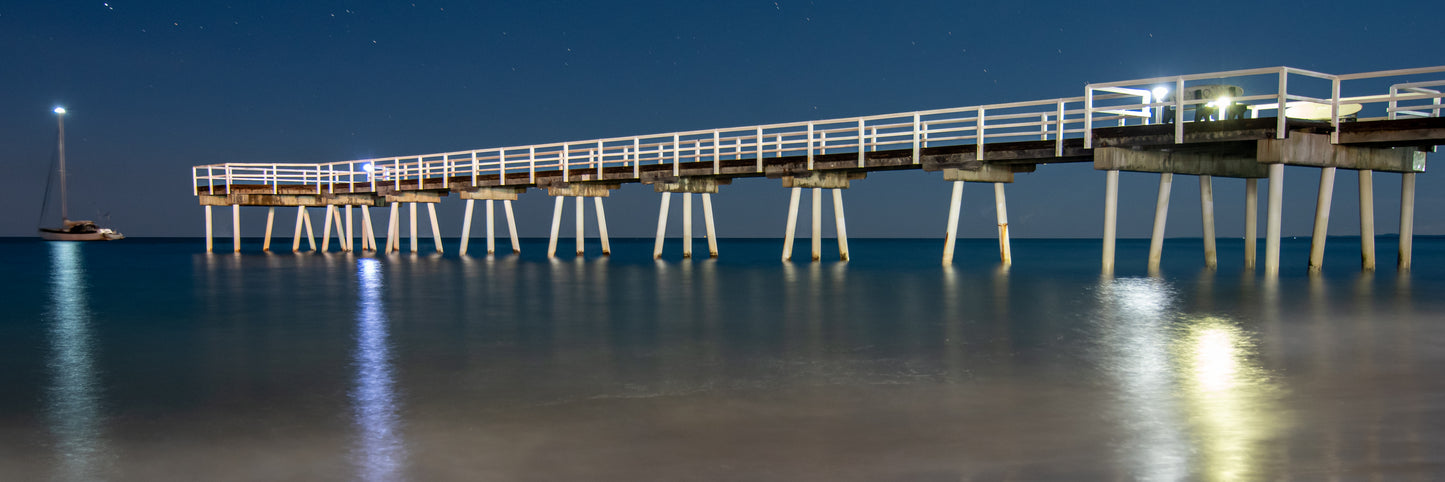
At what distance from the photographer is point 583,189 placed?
1394 inches

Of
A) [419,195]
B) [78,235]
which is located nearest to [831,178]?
[419,195]

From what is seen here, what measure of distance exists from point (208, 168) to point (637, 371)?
41145 millimetres

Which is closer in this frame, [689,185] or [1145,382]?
[1145,382]

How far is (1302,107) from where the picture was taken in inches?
819

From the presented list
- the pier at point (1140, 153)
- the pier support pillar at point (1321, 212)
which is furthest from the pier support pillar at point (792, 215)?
the pier support pillar at point (1321, 212)

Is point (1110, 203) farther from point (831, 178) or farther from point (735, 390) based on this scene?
point (735, 390)

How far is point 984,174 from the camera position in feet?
81.8

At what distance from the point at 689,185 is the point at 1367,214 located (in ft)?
57.5

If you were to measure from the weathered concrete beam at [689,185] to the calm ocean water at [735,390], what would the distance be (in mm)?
15725

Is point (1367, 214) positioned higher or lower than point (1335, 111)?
lower

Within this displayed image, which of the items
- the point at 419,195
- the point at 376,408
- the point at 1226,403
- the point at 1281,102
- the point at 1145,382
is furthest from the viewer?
the point at 419,195

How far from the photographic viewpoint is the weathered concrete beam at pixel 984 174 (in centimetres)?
2469

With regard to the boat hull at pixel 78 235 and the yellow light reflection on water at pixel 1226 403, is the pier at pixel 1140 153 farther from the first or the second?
the boat hull at pixel 78 235

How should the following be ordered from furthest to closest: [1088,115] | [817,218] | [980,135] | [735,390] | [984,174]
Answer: [817,218], [984,174], [980,135], [1088,115], [735,390]
